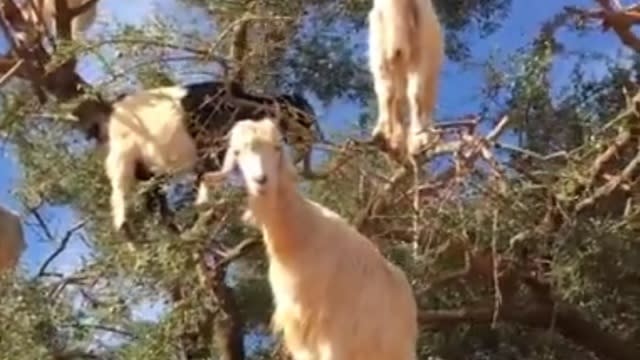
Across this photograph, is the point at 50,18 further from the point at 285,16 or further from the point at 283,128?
the point at 283,128

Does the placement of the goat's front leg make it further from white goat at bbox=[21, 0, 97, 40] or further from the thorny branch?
the thorny branch

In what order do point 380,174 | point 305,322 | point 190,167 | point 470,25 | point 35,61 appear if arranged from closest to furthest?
point 305,322 → point 380,174 → point 190,167 → point 35,61 → point 470,25

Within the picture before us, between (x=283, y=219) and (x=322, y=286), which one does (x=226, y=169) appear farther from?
(x=322, y=286)

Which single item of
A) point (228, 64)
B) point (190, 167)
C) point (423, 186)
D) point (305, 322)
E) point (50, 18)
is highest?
point (50, 18)

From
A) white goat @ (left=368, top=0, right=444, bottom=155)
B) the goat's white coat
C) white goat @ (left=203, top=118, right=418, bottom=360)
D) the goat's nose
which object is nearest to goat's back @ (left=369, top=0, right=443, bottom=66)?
white goat @ (left=368, top=0, right=444, bottom=155)

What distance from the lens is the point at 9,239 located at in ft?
13.7

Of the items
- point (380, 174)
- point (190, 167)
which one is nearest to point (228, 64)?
point (190, 167)

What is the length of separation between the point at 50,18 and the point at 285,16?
2.20 ft

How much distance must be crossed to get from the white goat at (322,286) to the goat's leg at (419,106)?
29 centimetres

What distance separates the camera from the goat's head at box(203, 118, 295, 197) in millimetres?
3393

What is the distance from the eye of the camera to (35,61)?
5.07m

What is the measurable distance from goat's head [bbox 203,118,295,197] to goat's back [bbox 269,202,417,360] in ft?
0.48

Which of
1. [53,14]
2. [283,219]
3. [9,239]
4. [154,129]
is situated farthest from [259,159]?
[53,14]

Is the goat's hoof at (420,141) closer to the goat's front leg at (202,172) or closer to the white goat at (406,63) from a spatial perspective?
the white goat at (406,63)
